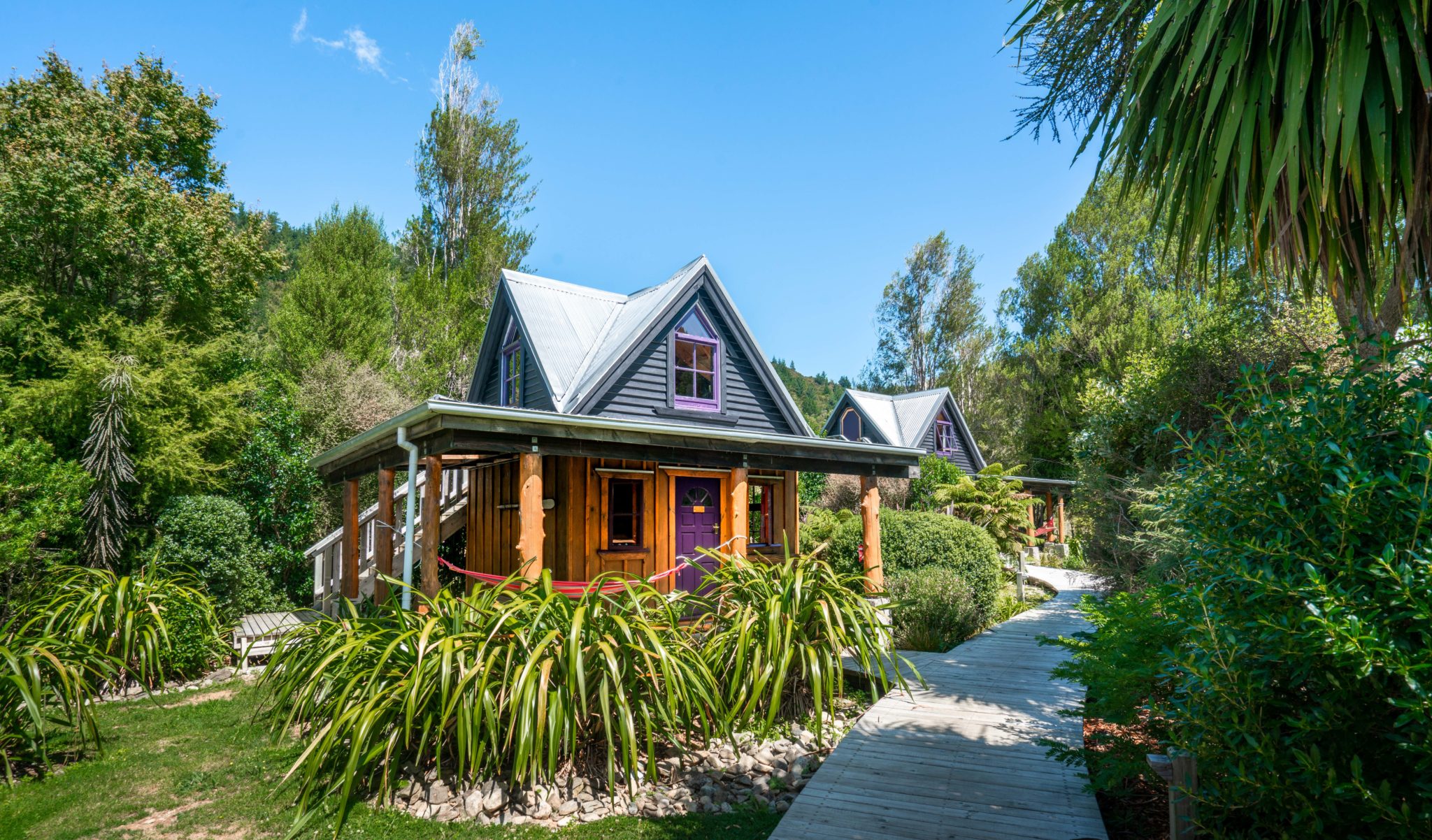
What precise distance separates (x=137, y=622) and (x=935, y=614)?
29.8ft

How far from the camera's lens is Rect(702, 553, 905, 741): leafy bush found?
201 inches

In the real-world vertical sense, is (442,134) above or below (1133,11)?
above

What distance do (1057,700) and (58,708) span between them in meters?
8.95

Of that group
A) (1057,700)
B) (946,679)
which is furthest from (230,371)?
(1057,700)

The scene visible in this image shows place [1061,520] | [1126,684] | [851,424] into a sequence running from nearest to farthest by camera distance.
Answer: [1126,684] < [1061,520] < [851,424]

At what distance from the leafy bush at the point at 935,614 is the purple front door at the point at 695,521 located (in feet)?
11.6

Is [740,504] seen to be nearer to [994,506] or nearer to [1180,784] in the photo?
[1180,784]

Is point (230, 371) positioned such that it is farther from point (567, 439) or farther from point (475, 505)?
point (567, 439)

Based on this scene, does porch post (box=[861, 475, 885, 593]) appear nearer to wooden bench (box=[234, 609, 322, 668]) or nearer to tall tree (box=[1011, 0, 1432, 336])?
tall tree (box=[1011, 0, 1432, 336])

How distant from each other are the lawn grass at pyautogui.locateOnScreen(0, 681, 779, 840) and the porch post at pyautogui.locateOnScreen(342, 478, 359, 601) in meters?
4.01

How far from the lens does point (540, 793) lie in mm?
4336

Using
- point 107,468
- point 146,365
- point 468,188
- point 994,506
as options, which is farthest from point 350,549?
point 468,188

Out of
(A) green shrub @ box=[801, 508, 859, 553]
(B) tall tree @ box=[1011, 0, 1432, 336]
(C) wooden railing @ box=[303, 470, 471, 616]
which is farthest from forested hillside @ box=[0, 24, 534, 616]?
(B) tall tree @ box=[1011, 0, 1432, 336]

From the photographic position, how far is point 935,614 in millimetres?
8906
